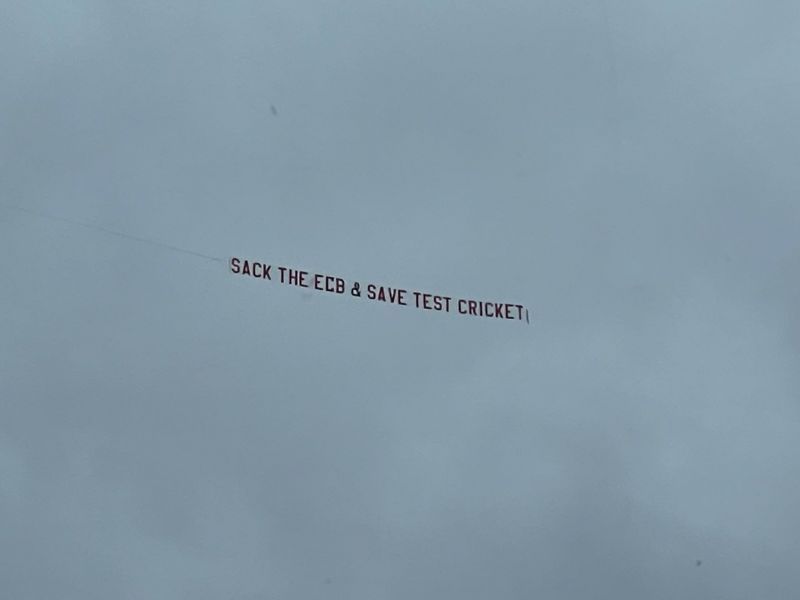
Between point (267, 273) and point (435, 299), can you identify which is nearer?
point (267, 273)

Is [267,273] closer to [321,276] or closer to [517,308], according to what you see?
[321,276]

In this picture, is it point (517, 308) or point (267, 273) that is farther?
point (517, 308)

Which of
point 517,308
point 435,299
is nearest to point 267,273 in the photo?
point 435,299

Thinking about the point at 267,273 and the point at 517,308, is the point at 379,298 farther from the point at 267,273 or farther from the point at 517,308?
the point at 517,308

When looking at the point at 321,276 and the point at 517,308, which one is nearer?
the point at 321,276

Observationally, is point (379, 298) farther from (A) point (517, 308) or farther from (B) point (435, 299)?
(A) point (517, 308)

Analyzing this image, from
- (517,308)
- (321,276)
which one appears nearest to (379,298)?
(321,276)

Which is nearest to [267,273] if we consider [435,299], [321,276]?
[321,276]
